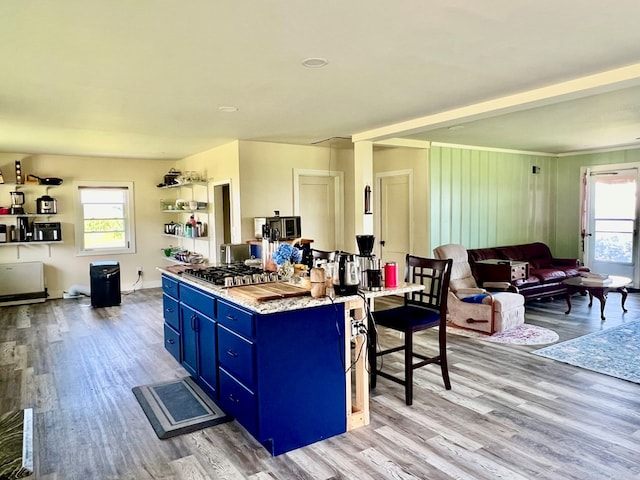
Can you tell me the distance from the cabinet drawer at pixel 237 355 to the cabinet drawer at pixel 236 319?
0.15 ft

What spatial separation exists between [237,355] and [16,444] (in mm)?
1506

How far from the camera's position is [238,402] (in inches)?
115

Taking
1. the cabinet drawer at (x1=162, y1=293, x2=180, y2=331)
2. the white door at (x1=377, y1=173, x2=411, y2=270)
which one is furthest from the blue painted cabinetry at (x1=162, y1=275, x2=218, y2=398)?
the white door at (x1=377, y1=173, x2=411, y2=270)

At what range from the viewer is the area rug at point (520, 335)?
191 inches

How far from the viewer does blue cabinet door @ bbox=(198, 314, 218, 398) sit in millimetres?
3270

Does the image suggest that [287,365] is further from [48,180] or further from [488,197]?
[48,180]

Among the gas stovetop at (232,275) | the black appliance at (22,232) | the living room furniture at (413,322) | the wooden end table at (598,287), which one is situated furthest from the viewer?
the black appliance at (22,232)

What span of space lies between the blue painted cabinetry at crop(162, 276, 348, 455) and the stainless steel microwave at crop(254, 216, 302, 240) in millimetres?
2765

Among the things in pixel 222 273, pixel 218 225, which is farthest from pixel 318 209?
pixel 222 273

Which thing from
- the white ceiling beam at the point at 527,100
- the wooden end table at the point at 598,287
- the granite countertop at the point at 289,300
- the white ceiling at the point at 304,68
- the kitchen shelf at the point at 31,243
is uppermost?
the white ceiling at the point at 304,68

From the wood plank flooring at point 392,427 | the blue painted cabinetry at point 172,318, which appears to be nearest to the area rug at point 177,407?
the wood plank flooring at point 392,427

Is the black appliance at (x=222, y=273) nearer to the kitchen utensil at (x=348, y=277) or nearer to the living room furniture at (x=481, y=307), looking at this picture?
A: the kitchen utensil at (x=348, y=277)

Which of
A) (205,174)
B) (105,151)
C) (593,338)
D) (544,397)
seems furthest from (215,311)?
(105,151)

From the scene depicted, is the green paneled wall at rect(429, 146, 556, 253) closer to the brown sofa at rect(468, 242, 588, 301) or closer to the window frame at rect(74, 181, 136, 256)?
the brown sofa at rect(468, 242, 588, 301)
